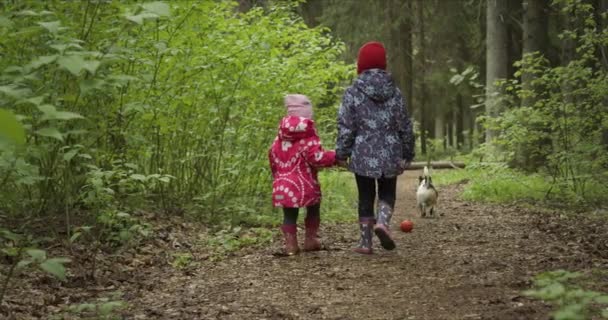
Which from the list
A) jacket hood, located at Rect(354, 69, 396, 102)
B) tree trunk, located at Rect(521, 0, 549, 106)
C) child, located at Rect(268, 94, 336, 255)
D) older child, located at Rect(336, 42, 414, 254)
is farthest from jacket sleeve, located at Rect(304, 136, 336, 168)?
tree trunk, located at Rect(521, 0, 549, 106)

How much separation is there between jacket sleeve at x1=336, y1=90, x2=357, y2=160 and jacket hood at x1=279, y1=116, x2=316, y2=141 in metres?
0.32

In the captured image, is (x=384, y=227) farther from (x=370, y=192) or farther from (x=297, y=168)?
(x=297, y=168)

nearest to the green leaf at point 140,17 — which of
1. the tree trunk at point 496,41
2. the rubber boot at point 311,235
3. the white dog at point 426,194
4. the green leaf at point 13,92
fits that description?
the green leaf at point 13,92

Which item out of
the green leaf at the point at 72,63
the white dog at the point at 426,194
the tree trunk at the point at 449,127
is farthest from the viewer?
the tree trunk at the point at 449,127

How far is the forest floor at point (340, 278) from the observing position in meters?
4.09

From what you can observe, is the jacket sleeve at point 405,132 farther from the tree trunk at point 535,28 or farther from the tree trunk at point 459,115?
the tree trunk at point 459,115

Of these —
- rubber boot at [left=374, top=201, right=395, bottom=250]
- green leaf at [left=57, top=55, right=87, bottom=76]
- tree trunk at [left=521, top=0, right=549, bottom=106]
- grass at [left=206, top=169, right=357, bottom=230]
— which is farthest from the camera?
tree trunk at [left=521, top=0, right=549, bottom=106]

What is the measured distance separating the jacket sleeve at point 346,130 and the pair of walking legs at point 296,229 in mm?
625

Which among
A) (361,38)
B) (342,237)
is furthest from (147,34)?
(361,38)

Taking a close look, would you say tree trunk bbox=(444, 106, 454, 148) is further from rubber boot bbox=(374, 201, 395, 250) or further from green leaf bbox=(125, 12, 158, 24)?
green leaf bbox=(125, 12, 158, 24)

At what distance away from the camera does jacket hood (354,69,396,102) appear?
19.8ft

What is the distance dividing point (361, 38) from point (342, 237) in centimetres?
1531

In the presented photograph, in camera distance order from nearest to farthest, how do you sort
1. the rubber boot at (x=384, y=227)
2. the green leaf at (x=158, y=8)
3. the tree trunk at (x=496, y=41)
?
the green leaf at (x=158, y=8) → the rubber boot at (x=384, y=227) → the tree trunk at (x=496, y=41)

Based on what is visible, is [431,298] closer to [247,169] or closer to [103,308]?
[103,308]
